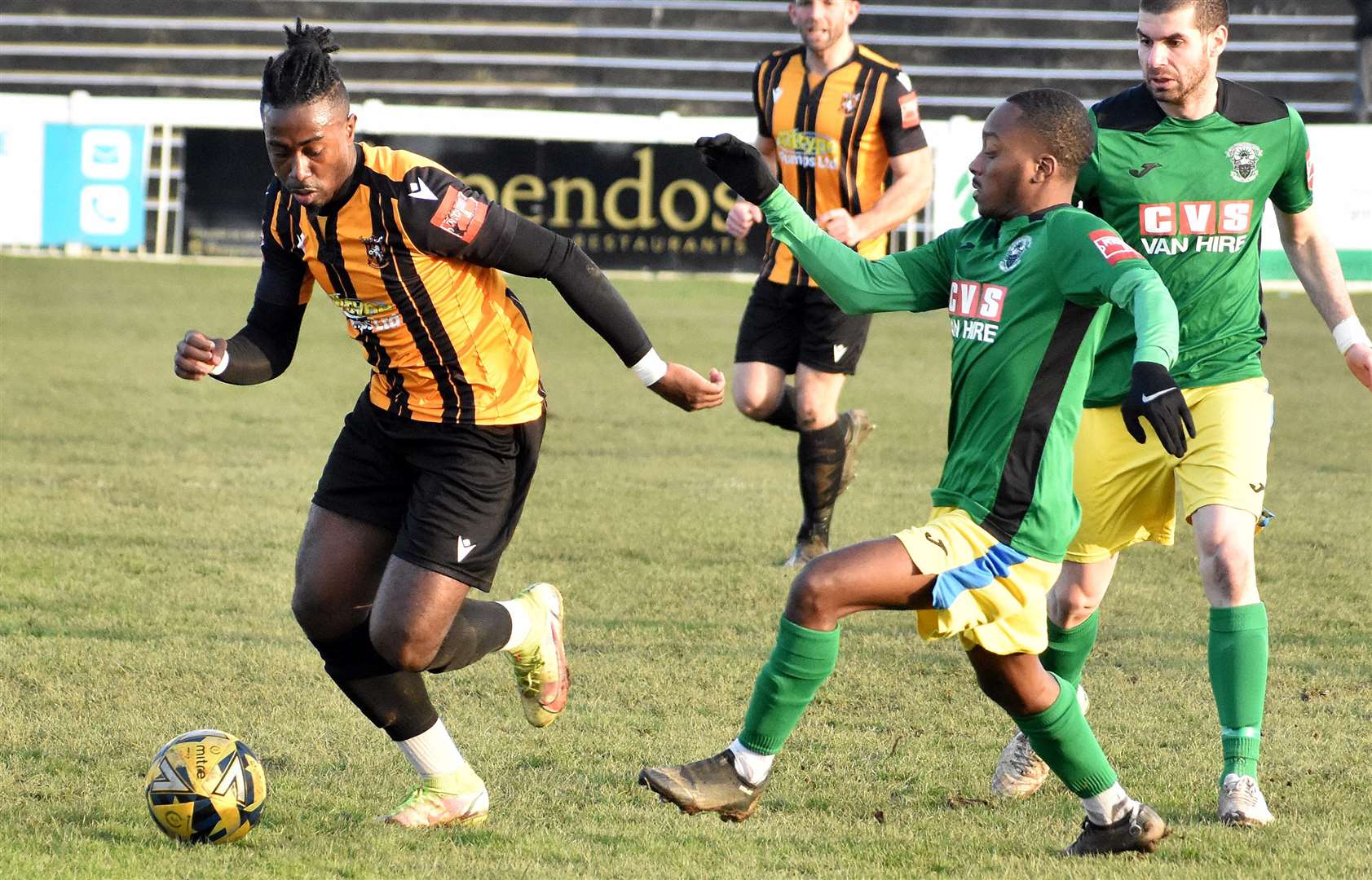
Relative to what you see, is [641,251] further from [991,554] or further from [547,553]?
[991,554]

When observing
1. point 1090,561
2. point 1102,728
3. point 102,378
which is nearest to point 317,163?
point 1090,561

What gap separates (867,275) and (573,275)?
735 millimetres

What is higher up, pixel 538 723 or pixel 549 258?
pixel 549 258

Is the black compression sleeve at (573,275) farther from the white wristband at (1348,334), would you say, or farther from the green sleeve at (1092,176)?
the white wristband at (1348,334)

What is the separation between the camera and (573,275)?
173 inches

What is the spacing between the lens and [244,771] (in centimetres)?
415

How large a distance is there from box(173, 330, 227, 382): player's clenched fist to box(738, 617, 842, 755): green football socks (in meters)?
1.55

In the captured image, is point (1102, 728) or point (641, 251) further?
point (641, 251)

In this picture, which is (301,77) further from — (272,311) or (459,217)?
(272,311)

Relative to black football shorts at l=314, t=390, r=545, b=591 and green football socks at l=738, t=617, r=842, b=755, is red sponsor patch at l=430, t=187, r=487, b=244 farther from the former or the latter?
green football socks at l=738, t=617, r=842, b=755

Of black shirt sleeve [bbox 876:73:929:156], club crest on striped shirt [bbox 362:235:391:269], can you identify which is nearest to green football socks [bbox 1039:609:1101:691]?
club crest on striped shirt [bbox 362:235:391:269]

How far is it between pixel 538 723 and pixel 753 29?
22.3 metres

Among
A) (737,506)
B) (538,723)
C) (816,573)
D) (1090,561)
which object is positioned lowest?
(737,506)

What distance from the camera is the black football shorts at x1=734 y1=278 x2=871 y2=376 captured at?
768 cm
